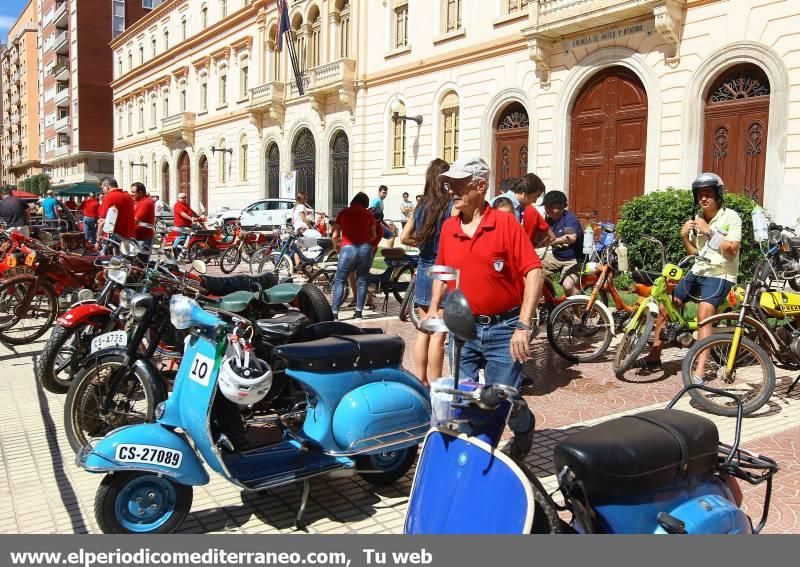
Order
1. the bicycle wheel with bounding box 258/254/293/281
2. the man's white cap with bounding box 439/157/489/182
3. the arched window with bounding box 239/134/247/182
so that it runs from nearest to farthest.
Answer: the man's white cap with bounding box 439/157/489/182, the bicycle wheel with bounding box 258/254/293/281, the arched window with bounding box 239/134/247/182

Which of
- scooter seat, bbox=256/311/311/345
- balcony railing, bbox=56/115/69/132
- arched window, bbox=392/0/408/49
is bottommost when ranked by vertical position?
scooter seat, bbox=256/311/311/345

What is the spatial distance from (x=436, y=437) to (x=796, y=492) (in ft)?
8.84

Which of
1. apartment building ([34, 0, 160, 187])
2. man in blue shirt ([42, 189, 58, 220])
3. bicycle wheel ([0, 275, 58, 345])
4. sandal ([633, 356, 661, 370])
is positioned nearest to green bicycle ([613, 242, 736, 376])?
sandal ([633, 356, 661, 370])

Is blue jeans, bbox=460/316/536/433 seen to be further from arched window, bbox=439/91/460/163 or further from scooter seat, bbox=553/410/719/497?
arched window, bbox=439/91/460/163

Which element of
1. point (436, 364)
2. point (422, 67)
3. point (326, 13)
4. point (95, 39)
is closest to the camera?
point (436, 364)

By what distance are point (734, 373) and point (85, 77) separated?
67.8m

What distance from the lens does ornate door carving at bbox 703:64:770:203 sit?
13977 mm

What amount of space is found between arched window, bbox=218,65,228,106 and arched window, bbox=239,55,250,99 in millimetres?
1998

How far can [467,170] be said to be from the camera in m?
3.48

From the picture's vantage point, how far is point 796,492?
3963mm

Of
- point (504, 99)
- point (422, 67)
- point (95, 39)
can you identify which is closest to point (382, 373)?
point (504, 99)

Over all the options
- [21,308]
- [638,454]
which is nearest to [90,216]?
[21,308]

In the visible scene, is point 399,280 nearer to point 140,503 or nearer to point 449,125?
point 140,503

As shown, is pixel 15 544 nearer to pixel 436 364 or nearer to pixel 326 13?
pixel 436 364
